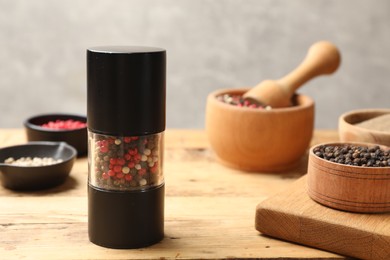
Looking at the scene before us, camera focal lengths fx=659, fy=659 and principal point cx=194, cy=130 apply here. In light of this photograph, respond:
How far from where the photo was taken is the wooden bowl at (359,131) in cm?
138

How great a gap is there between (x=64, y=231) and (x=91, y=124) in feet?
0.70

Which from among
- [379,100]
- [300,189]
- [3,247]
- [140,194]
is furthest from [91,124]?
[379,100]

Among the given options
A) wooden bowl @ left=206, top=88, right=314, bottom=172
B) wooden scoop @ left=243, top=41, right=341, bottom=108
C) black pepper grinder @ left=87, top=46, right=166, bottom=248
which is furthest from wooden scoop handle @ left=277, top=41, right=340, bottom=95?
black pepper grinder @ left=87, top=46, right=166, bottom=248

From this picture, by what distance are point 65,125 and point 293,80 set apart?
23.3 inches

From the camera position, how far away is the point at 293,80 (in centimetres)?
165

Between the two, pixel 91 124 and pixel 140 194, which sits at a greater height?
pixel 91 124

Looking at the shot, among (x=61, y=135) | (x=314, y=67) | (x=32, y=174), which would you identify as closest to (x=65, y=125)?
(x=61, y=135)

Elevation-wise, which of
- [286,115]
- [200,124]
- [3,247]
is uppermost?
[286,115]

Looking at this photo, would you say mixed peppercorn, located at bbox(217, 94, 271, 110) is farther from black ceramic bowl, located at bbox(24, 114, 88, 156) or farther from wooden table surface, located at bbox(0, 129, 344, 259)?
black ceramic bowl, located at bbox(24, 114, 88, 156)

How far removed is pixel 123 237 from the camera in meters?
1.09

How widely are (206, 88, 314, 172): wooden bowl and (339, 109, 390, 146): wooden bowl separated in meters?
0.09

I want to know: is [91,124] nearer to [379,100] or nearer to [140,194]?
[140,194]

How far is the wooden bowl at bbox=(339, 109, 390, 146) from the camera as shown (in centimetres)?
138

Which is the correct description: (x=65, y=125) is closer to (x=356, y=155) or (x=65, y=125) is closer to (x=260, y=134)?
(x=260, y=134)
